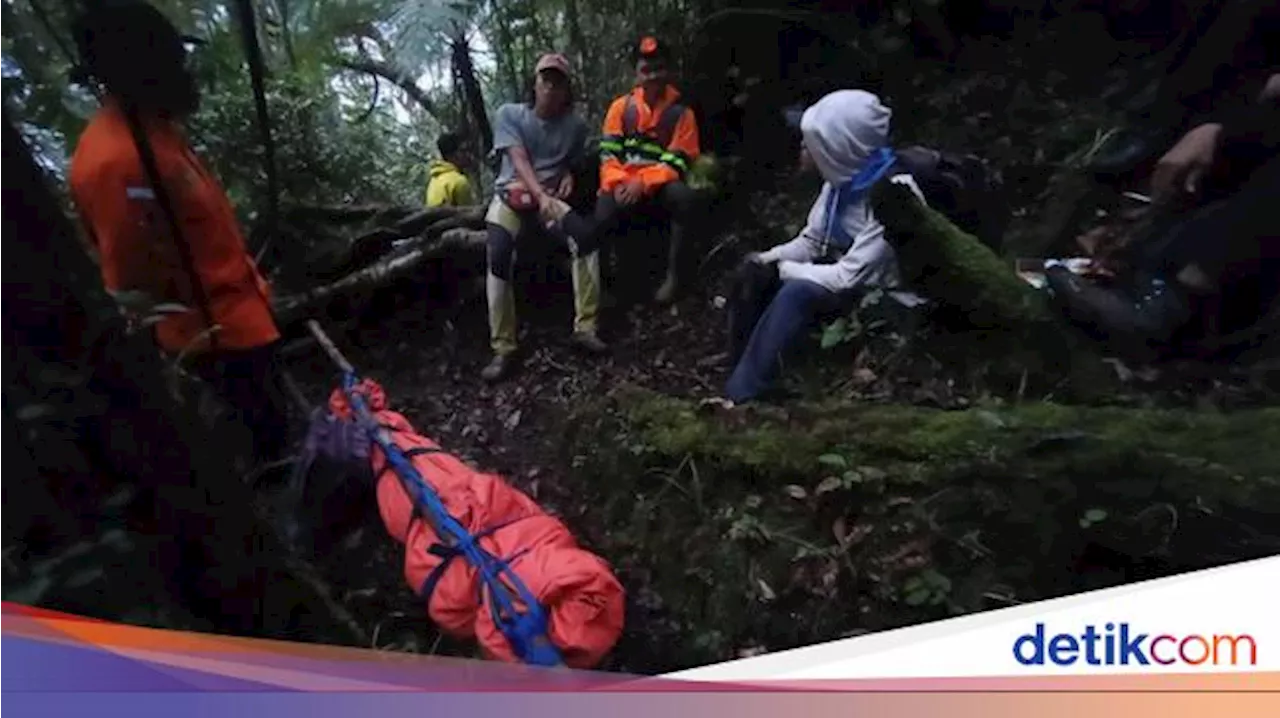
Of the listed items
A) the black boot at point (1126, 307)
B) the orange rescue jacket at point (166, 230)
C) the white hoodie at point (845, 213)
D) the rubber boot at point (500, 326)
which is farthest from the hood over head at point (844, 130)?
the orange rescue jacket at point (166, 230)

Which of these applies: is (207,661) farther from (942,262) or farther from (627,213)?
(942,262)

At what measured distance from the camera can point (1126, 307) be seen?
262 cm

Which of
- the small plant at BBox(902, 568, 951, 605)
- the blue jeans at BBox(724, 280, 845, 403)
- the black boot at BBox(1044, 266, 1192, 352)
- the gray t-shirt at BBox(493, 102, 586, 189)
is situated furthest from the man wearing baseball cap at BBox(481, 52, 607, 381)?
the black boot at BBox(1044, 266, 1192, 352)

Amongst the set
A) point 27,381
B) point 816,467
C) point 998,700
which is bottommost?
point 998,700

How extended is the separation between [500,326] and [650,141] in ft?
1.38

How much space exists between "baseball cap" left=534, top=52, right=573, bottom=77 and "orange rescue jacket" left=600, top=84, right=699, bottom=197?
0.10 metres

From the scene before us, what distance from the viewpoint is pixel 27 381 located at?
115 inches

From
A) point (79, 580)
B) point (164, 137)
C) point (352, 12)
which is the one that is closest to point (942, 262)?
point (352, 12)

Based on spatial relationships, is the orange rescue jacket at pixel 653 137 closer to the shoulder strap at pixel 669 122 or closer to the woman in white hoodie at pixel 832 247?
the shoulder strap at pixel 669 122

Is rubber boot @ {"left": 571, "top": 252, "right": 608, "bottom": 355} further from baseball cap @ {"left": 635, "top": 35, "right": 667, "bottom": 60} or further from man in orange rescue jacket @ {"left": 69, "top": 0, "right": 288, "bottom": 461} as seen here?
man in orange rescue jacket @ {"left": 69, "top": 0, "right": 288, "bottom": 461}

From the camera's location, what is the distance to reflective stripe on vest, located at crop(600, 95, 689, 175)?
2.77 metres

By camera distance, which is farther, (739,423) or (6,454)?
(6,454)

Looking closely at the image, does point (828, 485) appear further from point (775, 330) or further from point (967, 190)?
point (967, 190)

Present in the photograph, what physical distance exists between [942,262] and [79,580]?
161 cm
